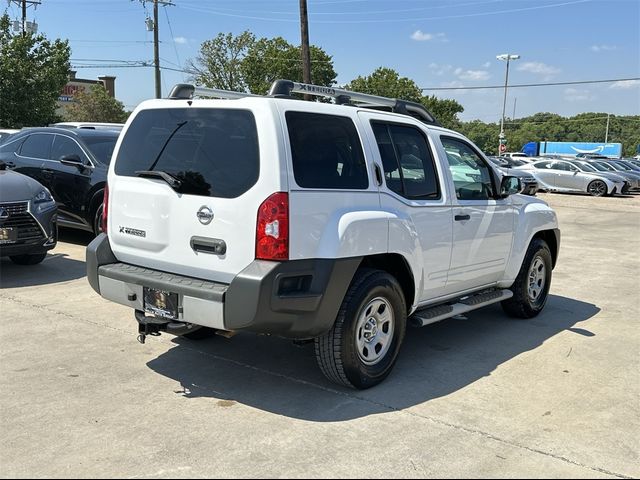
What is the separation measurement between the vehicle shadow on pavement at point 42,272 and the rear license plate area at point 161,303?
3.71 metres

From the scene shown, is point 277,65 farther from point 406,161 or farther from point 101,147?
point 406,161

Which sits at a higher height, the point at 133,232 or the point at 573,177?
the point at 133,232

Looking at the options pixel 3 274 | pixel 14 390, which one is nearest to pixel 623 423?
pixel 14 390

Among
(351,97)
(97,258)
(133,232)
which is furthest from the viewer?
(351,97)

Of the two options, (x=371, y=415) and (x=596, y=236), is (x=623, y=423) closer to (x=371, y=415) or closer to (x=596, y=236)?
(x=371, y=415)

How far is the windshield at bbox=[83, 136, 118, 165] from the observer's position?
358 inches

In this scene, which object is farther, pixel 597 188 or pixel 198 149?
pixel 597 188

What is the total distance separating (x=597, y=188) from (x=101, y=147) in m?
22.2

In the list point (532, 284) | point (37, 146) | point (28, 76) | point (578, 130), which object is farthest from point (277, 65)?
point (578, 130)

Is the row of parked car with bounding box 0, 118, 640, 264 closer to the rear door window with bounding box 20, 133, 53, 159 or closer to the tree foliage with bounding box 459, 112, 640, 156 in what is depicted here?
the rear door window with bounding box 20, 133, 53, 159

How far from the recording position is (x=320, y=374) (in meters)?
4.59

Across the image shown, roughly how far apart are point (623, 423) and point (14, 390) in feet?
13.3

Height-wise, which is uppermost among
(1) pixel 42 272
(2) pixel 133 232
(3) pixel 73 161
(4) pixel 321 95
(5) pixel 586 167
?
(4) pixel 321 95

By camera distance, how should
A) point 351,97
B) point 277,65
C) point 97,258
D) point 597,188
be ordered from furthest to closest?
point 277,65, point 597,188, point 351,97, point 97,258
